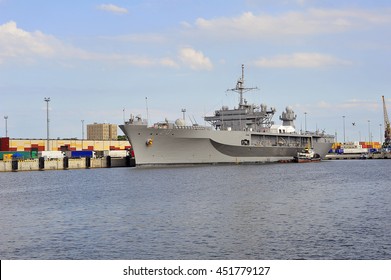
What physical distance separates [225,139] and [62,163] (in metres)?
33.0

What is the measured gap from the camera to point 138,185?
58.7 meters

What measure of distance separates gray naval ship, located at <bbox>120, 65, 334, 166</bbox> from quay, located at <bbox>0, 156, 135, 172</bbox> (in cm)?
2102

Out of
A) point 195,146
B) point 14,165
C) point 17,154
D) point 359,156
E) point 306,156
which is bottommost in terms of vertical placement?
point 359,156

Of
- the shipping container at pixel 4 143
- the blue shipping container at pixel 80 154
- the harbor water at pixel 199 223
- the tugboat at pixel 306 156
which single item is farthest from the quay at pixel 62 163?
the harbor water at pixel 199 223

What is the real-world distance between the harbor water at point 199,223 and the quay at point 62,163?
46.2 metres

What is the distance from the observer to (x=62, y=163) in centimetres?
10612

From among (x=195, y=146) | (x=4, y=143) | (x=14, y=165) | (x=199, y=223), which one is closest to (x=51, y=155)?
(x=14, y=165)

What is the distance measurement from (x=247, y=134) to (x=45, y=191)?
51851 millimetres

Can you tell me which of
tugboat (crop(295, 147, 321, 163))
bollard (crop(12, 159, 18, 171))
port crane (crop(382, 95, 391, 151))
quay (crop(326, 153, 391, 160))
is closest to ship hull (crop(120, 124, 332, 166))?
tugboat (crop(295, 147, 321, 163))

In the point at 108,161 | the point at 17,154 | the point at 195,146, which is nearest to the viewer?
the point at 195,146

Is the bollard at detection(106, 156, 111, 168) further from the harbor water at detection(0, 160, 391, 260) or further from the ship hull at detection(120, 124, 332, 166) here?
the harbor water at detection(0, 160, 391, 260)

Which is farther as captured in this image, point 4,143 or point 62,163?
point 4,143

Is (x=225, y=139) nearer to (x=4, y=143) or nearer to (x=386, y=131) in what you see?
(x=4, y=143)

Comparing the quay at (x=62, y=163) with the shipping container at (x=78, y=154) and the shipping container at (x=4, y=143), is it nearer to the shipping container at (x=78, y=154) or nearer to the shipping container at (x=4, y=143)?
the shipping container at (x=78, y=154)
